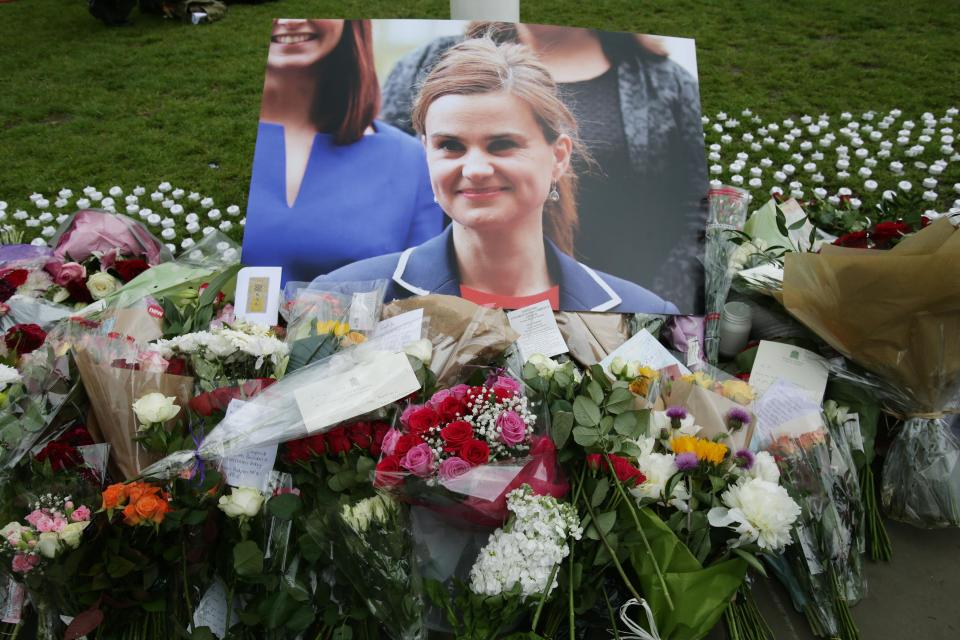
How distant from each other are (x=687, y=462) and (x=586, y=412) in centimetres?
23

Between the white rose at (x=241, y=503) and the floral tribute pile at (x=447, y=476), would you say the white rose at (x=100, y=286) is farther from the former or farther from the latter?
the white rose at (x=241, y=503)

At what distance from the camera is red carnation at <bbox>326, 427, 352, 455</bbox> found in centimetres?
141

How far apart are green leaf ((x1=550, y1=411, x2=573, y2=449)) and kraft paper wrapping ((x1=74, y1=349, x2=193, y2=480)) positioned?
2.80ft

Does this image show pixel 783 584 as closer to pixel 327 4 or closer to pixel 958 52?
pixel 958 52

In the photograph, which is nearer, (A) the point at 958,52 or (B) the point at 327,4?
(A) the point at 958,52

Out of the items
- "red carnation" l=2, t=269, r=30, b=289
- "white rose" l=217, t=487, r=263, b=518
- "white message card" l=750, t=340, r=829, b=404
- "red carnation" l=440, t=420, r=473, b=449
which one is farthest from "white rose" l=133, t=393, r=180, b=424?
"white message card" l=750, t=340, r=829, b=404

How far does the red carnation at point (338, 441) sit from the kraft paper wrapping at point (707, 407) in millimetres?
775

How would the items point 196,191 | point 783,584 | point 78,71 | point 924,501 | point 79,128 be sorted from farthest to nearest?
point 78,71
point 79,128
point 196,191
point 924,501
point 783,584

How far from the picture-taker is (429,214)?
2.39 m

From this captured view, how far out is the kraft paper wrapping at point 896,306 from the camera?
5.15ft

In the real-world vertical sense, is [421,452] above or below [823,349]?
above

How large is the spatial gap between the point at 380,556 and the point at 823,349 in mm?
1446

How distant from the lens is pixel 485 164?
2.34m

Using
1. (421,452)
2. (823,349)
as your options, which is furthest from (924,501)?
(421,452)
